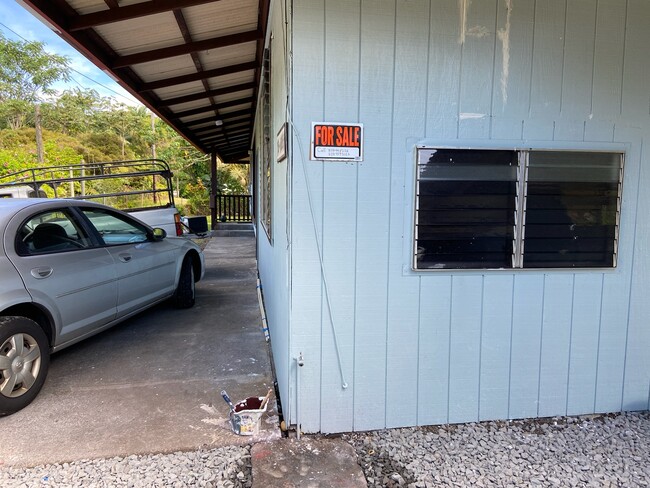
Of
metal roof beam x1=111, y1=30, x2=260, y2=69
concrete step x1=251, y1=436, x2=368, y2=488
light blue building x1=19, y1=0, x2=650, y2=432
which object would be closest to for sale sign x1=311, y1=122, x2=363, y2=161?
light blue building x1=19, y1=0, x2=650, y2=432

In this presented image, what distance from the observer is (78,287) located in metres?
3.68

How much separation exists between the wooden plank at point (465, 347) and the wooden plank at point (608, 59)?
132cm

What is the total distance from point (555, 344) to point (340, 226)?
1609 millimetres

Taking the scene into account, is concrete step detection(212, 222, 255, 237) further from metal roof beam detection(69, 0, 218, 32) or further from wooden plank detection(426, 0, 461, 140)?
wooden plank detection(426, 0, 461, 140)

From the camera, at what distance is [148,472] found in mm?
2379

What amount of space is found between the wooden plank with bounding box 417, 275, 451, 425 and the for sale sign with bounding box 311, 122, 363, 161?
34.5 inches

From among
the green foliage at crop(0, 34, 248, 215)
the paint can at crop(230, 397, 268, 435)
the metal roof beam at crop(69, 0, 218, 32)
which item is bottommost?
the paint can at crop(230, 397, 268, 435)

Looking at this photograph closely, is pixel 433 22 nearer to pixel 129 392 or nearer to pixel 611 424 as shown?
pixel 611 424

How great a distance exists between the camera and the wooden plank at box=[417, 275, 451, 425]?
108 inches

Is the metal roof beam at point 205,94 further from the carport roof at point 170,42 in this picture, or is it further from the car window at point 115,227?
the car window at point 115,227

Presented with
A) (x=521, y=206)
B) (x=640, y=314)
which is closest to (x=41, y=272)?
(x=521, y=206)

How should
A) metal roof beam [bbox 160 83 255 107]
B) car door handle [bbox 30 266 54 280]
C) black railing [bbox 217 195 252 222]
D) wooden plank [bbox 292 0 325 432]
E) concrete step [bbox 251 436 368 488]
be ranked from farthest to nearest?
1. black railing [bbox 217 195 252 222]
2. metal roof beam [bbox 160 83 255 107]
3. car door handle [bbox 30 266 54 280]
4. wooden plank [bbox 292 0 325 432]
5. concrete step [bbox 251 436 368 488]

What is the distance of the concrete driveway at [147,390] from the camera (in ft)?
8.75

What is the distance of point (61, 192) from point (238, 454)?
18.7m
